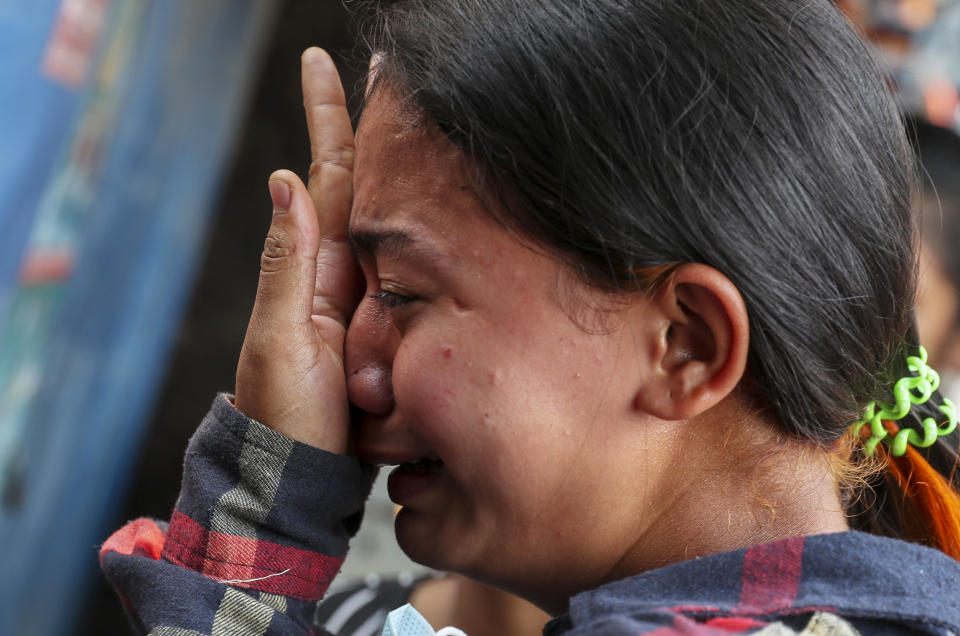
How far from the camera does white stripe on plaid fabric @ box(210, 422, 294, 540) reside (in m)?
1.12

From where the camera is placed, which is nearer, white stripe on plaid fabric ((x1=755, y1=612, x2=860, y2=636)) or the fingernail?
white stripe on plaid fabric ((x1=755, y1=612, x2=860, y2=636))

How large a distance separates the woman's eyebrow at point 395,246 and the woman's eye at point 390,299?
0.05 m

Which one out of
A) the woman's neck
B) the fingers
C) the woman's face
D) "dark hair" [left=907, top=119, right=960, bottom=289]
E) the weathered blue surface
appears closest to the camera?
the woman's face

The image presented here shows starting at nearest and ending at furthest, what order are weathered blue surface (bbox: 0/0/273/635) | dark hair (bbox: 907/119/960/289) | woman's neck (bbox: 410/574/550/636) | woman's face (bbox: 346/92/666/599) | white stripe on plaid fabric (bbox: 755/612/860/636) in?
white stripe on plaid fabric (bbox: 755/612/860/636) < woman's face (bbox: 346/92/666/599) < woman's neck (bbox: 410/574/550/636) < weathered blue surface (bbox: 0/0/273/635) < dark hair (bbox: 907/119/960/289)

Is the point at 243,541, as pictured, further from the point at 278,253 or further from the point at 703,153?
the point at 703,153

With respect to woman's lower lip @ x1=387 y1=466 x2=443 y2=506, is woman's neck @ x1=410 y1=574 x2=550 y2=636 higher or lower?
lower

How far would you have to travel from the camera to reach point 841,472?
1.10 m

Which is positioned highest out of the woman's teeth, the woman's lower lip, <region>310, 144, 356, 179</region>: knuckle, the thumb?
<region>310, 144, 356, 179</region>: knuckle

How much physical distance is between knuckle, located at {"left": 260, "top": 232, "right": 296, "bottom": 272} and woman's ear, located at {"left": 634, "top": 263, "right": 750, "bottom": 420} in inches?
17.9

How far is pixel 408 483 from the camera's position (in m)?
1.12

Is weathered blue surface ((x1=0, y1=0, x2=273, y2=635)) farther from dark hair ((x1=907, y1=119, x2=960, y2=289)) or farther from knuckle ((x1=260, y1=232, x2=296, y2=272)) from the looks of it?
dark hair ((x1=907, y1=119, x2=960, y2=289))

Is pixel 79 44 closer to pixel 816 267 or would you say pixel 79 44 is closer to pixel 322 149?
pixel 322 149

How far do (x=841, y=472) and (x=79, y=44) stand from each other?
1.45 meters

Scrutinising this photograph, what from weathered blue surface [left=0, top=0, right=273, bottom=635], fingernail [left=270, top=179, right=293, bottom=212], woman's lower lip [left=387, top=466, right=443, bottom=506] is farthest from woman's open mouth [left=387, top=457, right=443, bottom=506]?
weathered blue surface [left=0, top=0, right=273, bottom=635]
